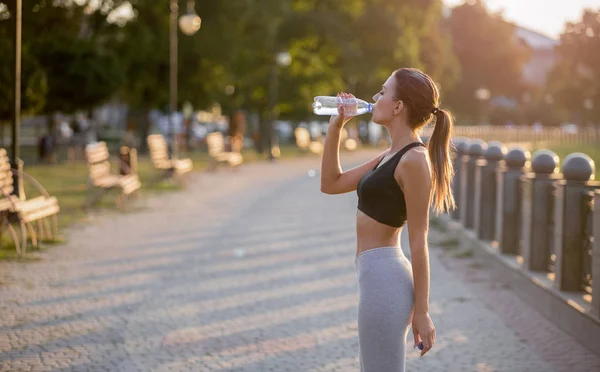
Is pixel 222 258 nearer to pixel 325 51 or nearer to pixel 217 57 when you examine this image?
pixel 217 57

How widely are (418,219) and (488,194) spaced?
8531 mm

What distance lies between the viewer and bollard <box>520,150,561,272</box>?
8906 mm

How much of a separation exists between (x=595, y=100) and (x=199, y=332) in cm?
1845

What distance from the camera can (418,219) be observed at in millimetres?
3643

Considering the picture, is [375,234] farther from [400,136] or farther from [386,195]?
[400,136]

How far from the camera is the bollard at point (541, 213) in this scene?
8.91m

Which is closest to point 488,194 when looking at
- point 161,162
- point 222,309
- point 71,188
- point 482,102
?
point 222,309

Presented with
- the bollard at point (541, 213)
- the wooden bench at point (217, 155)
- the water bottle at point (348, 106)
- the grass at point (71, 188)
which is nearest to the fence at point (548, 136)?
the grass at point (71, 188)

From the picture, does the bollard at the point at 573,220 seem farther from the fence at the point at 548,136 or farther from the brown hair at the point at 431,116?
the fence at the point at 548,136

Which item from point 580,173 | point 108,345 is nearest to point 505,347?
point 580,173

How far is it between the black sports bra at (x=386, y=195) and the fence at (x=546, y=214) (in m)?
3.05

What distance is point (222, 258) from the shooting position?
11.7m

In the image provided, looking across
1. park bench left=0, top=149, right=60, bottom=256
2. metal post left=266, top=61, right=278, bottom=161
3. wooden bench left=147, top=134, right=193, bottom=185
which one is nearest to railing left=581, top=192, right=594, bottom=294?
park bench left=0, top=149, right=60, bottom=256

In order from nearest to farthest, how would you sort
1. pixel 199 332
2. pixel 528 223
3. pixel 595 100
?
pixel 199 332 < pixel 528 223 < pixel 595 100
